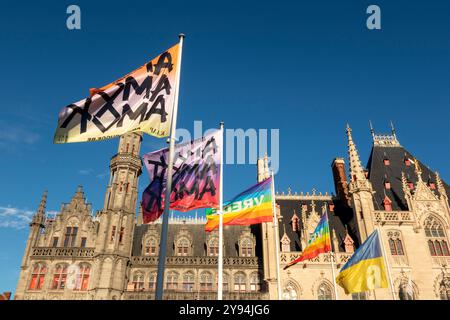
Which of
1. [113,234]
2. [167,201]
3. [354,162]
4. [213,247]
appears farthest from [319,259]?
[167,201]

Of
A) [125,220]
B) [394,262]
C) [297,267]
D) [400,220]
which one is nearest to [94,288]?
[125,220]

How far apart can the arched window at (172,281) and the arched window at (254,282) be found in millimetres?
7513

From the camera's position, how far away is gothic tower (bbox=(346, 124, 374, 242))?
108ft

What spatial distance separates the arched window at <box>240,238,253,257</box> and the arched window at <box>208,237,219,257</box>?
2.65m

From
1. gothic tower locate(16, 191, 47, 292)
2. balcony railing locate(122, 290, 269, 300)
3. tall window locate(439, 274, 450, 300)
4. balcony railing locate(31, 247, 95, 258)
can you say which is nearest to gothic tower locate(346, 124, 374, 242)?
tall window locate(439, 274, 450, 300)

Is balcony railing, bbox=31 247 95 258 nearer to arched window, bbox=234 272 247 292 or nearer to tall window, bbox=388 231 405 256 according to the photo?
arched window, bbox=234 272 247 292

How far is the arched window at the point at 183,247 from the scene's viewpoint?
35281 mm

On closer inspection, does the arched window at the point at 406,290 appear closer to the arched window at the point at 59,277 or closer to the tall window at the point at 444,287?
the tall window at the point at 444,287

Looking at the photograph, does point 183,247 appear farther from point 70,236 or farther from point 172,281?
point 70,236

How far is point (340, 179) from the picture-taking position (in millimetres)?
43906

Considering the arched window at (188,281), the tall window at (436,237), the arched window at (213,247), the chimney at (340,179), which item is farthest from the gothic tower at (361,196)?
the arched window at (188,281)

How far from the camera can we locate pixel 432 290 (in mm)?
30938

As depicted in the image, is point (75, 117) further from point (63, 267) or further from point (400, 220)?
point (400, 220)

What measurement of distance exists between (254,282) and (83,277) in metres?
16.8
